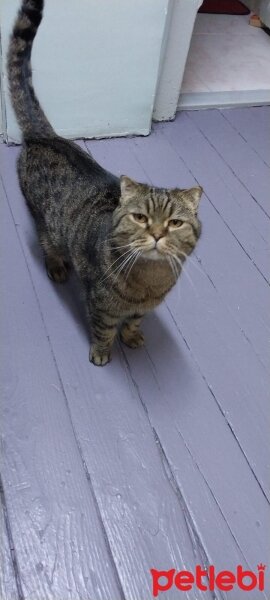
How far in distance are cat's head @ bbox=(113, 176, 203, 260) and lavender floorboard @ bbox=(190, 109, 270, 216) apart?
796 mm

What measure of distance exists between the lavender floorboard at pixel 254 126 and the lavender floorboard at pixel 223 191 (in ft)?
0.57

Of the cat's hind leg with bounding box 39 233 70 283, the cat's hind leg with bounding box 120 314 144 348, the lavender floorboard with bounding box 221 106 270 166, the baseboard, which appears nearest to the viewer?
the cat's hind leg with bounding box 120 314 144 348

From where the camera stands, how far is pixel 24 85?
1.36 metres

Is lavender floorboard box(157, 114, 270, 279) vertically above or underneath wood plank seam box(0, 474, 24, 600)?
above

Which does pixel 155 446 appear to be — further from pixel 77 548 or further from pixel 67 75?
pixel 67 75

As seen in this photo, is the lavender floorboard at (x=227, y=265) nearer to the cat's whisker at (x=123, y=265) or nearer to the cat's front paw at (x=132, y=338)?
the cat's front paw at (x=132, y=338)

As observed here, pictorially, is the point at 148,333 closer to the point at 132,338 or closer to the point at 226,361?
the point at 132,338

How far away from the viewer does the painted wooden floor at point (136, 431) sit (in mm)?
978

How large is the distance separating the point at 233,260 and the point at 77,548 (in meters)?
0.92

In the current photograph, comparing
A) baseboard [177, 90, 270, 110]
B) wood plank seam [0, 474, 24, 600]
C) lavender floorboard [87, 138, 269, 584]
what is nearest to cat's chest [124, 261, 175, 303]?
lavender floorboard [87, 138, 269, 584]

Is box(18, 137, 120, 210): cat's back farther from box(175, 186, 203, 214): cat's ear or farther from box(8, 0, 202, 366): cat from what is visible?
box(175, 186, 203, 214): cat's ear

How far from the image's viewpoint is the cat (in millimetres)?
1004

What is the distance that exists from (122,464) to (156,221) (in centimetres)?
50

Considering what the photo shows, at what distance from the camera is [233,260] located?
157cm
